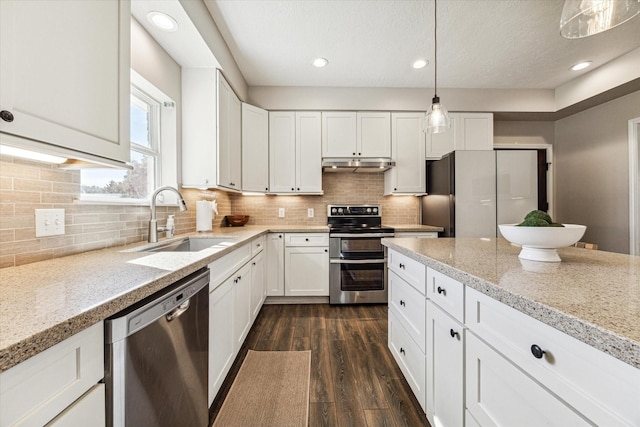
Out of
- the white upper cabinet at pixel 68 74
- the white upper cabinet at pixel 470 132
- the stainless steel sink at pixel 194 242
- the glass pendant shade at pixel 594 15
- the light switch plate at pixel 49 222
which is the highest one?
the white upper cabinet at pixel 470 132

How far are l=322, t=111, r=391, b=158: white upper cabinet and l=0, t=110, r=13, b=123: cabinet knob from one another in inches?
107

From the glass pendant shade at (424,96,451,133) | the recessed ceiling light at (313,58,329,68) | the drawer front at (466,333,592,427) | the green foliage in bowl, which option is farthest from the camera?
the recessed ceiling light at (313,58,329,68)

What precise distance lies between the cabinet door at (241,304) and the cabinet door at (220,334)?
8cm

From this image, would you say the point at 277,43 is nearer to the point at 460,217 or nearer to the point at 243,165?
the point at 243,165

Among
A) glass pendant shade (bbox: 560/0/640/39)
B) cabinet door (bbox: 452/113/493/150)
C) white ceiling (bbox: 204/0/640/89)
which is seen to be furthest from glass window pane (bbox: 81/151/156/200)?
cabinet door (bbox: 452/113/493/150)

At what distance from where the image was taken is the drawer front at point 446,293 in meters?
1.00

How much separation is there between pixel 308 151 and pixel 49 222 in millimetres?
2466

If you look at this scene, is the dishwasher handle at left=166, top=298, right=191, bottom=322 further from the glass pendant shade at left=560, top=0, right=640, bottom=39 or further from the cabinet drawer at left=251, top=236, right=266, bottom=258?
the glass pendant shade at left=560, top=0, right=640, bottom=39

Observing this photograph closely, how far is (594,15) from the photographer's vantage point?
1117 millimetres

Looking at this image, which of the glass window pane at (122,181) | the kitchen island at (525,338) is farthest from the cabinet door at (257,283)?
the kitchen island at (525,338)

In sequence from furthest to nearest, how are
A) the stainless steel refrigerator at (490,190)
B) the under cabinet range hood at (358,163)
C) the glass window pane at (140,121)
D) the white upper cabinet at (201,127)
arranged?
1. the under cabinet range hood at (358,163)
2. the stainless steel refrigerator at (490,190)
3. the white upper cabinet at (201,127)
4. the glass window pane at (140,121)

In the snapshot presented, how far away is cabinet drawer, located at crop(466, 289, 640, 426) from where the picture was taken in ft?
1.55

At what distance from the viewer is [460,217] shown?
2.77 m

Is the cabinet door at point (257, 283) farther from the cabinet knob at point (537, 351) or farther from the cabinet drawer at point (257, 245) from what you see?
the cabinet knob at point (537, 351)
